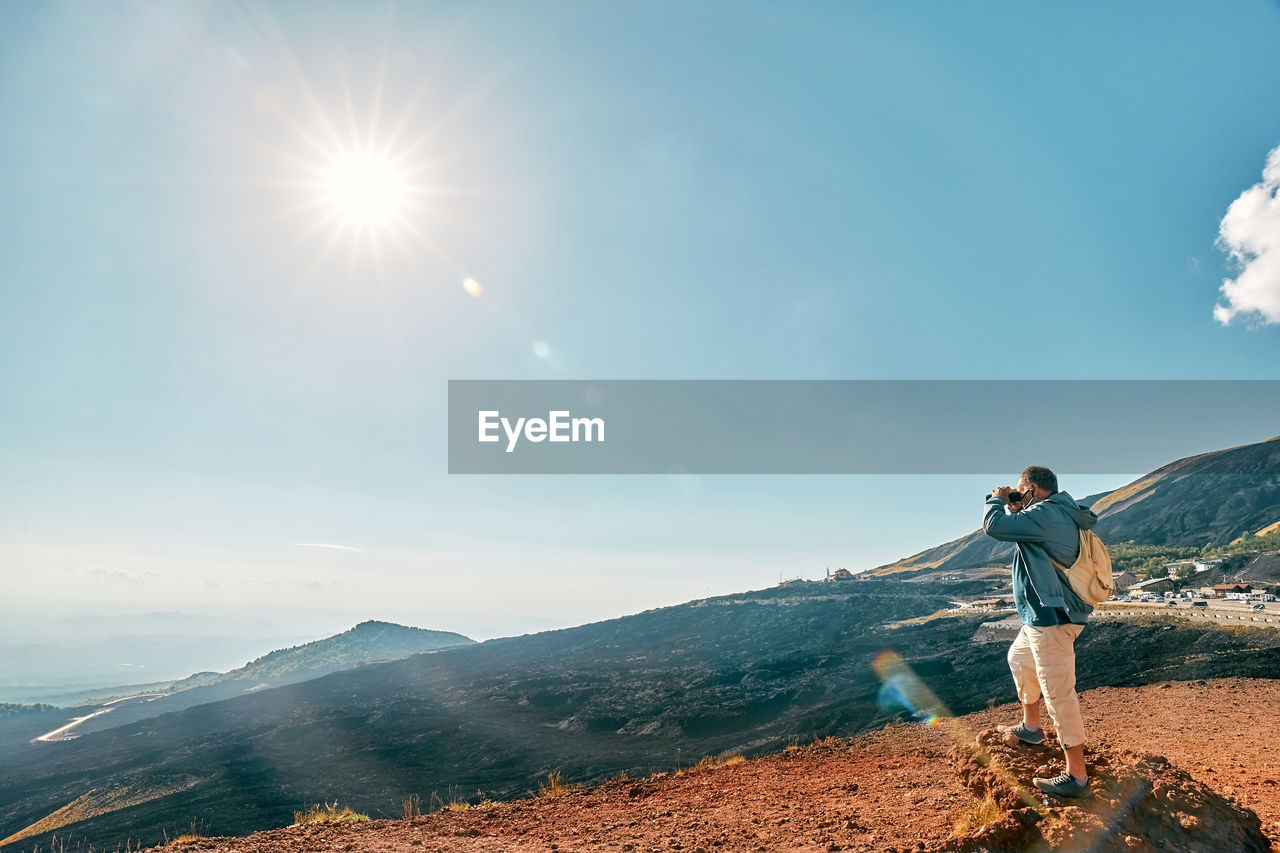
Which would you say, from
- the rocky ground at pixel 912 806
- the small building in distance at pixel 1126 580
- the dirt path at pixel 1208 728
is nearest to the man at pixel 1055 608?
the rocky ground at pixel 912 806

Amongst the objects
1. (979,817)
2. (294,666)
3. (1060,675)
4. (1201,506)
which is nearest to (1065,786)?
(979,817)

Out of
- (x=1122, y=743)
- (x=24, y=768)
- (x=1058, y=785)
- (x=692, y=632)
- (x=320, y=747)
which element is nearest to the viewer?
(x=1058, y=785)

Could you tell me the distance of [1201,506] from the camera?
106562mm

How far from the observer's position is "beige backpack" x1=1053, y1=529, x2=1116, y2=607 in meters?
3.85

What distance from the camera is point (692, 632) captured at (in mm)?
68125

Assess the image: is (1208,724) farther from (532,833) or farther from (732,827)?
(532,833)

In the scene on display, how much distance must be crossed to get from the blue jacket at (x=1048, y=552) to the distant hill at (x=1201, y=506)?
409ft

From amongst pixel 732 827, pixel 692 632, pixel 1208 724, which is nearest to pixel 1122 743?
pixel 1208 724

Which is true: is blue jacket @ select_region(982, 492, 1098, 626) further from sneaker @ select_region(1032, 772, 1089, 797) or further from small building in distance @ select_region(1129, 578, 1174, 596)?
small building in distance @ select_region(1129, 578, 1174, 596)

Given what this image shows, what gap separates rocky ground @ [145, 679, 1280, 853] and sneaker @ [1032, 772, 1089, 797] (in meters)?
0.08

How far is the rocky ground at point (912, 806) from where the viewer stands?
3672mm

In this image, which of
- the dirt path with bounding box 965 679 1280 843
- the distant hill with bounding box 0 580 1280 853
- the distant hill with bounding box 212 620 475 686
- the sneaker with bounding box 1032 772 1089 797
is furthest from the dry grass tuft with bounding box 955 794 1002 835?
the distant hill with bounding box 212 620 475 686

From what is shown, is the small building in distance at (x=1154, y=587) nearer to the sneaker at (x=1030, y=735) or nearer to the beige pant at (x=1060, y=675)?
the sneaker at (x=1030, y=735)

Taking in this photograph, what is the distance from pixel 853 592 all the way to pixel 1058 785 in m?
80.3
